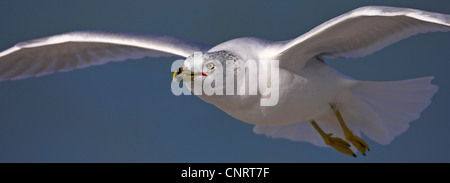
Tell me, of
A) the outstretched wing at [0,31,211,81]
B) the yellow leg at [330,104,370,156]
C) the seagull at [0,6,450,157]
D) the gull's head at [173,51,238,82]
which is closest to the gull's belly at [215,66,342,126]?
the seagull at [0,6,450,157]

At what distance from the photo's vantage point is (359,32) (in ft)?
7.95

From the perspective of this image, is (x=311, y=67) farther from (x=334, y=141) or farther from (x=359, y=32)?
(x=334, y=141)

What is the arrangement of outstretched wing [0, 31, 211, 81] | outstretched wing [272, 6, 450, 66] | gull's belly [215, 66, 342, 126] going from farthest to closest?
outstretched wing [0, 31, 211, 81] → gull's belly [215, 66, 342, 126] → outstretched wing [272, 6, 450, 66]

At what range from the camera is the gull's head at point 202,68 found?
237 centimetres

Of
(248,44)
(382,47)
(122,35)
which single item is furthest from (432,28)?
(122,35)

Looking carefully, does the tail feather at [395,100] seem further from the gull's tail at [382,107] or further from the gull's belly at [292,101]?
the gull's belly at [292,101]

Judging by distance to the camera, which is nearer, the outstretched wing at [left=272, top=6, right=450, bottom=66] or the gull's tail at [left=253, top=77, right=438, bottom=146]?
the outstretched wing at [left=272, top=6, right=450, bottom=66]

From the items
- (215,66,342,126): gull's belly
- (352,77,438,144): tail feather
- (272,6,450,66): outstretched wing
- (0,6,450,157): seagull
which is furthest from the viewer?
(352,77,438,144): tail feather

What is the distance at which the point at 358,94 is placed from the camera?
109 inches

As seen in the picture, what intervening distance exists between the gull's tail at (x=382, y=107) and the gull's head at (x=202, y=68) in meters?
0.61

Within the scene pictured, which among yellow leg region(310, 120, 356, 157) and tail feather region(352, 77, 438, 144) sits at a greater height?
tail feather region(352, 77, 438, 144)

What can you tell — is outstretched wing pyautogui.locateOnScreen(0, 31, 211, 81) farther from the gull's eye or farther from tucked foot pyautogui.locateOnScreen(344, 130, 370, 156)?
tucked foot pyautogui.locateOnScreen(344, 130, 370, 156)

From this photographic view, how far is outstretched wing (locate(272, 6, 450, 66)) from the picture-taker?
85.1 inches

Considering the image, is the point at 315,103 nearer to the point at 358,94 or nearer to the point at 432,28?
the point at 358,94
